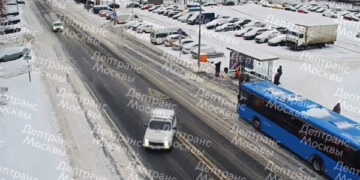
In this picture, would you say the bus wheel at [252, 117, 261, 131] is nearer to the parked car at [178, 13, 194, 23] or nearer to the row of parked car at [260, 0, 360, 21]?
the parked car at [178, 13, 194, 23]

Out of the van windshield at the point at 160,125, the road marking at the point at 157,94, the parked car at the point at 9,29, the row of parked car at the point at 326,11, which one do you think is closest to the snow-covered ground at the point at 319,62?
the row of parked car at the point at 326,11

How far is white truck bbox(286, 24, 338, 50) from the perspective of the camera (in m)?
40.4

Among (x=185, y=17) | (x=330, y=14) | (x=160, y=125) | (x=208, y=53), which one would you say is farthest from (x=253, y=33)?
(x=160, y=125)

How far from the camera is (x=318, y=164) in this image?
55.0ft

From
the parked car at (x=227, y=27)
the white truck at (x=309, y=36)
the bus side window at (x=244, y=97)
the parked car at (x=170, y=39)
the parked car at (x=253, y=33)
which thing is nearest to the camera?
the bus side window at (x=244, y=97)

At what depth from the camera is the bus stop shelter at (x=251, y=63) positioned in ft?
96.6

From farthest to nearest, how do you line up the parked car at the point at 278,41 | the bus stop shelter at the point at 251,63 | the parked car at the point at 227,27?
1. the parked car at the point at 227,27
2. the parked car at the point at 278,41
3. the bus stop shelter at the point at 251,63

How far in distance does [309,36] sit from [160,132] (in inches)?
1101

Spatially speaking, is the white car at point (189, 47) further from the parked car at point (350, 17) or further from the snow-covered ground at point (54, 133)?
the parked car at point (350, 17)

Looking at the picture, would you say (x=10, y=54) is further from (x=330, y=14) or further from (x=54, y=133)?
(x=330, y=14)

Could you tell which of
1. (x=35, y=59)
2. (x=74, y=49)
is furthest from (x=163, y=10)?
(x=35, y=59)

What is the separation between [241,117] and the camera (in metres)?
23.0

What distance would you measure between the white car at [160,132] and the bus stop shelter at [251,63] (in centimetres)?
1194

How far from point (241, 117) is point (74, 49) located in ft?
86.2
